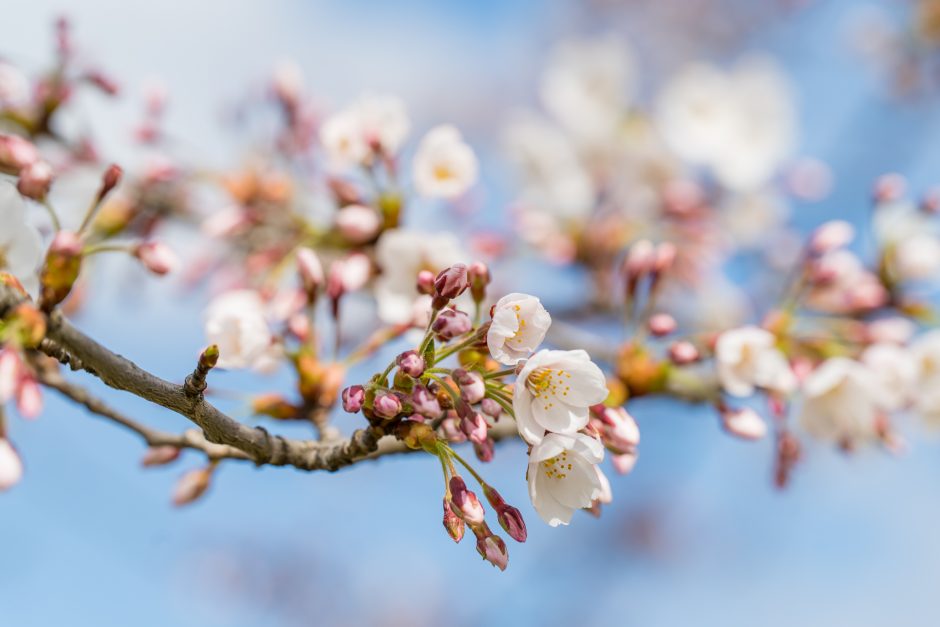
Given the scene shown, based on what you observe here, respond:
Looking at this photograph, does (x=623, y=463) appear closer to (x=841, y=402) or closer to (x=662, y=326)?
(x=662, y=326)

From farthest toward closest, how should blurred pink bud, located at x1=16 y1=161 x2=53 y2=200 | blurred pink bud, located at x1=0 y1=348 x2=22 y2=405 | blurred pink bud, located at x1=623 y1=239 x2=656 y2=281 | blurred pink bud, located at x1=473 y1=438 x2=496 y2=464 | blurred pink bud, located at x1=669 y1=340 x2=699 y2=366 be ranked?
blurred pink bud, located at x1=623 y1=239 x2=656 y2=281 → blurred pink bud, located at x1=669 y1=340 x2=699 y2=366 → blurred pink bud, located at x1=16 y1=161 x2=53 y2=200 → blurred pink bud, located at x1=473 y1=438 x2=496 y2=464 → blurred pink bud, located at x1=0 y1=348 x2=22 y2=405

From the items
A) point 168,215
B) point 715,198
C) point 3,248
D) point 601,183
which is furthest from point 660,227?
point 3,248

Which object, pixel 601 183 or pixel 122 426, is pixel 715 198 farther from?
pixel 122 426

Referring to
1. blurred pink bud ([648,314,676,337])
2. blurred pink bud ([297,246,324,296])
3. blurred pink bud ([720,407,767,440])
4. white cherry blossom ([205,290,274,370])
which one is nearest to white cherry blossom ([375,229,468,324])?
blurred pink bud ([297,246,324,296])

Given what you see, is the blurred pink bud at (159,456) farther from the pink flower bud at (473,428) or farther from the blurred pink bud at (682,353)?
the blurred pink bud at (682,353)

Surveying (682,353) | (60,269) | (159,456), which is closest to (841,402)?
(682,353)

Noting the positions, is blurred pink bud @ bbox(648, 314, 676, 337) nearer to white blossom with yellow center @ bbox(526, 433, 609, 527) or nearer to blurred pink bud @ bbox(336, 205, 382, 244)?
white blossom with yellow center @ bbox(526, 433, 609, 527)
